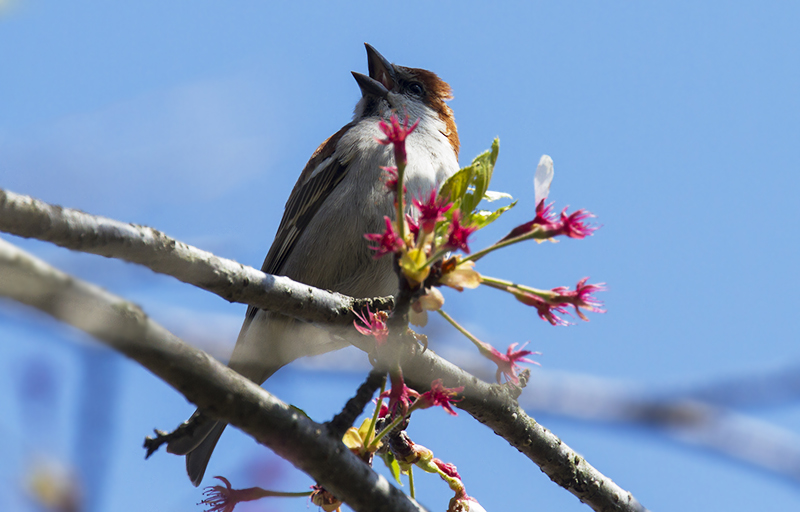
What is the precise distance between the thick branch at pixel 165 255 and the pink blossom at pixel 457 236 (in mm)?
1001

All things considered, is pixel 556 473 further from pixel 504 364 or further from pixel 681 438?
pixel 681 438

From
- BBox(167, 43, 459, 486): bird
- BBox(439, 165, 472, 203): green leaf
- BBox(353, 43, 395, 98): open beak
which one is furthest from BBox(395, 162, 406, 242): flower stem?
BBox(353, 43, 395, 98): open beak

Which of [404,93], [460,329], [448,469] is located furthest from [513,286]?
[404,93]

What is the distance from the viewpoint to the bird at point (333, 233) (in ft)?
14.8

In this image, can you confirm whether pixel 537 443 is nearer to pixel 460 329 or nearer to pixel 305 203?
pixel 460 329

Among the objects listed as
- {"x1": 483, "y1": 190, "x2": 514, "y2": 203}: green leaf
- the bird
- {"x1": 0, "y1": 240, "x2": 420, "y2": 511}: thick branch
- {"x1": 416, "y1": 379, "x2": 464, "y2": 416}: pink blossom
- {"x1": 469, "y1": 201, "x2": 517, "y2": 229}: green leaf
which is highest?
the bird

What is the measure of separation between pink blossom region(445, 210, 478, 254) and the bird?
206 cm

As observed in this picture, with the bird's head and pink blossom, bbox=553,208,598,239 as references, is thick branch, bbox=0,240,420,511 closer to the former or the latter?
pink blossom, bbox=553,208,598,239

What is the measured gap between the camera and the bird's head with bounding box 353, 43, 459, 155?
629cm

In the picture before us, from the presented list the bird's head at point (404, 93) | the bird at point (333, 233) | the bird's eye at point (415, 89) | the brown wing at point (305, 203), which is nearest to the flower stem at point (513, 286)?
the bird at point (333, 233)

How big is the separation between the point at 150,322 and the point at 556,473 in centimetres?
219

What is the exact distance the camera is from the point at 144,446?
207 centimetres

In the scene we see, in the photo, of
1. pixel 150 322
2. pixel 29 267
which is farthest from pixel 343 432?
pixel 29 267

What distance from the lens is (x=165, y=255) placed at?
239 centimetres
